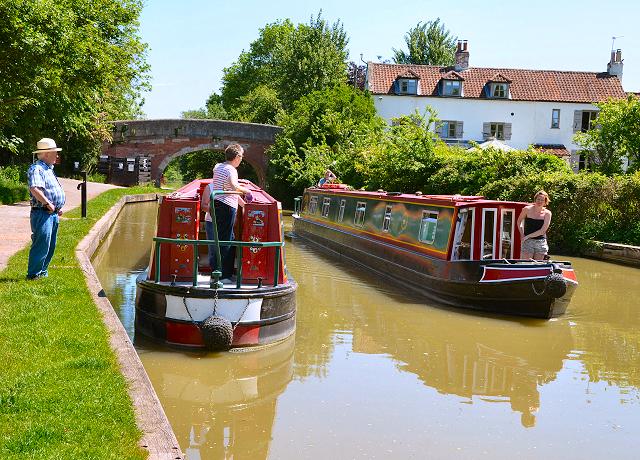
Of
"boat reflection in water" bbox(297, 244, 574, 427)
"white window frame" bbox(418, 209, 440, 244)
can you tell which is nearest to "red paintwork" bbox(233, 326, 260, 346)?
"boat reflection in water" bbox(297, 244, 574, 427)

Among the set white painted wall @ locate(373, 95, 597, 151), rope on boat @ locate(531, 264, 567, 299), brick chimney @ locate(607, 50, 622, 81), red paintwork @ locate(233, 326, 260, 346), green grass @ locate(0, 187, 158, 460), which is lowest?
red paintwork @ locate(233, 326, 260, 346)

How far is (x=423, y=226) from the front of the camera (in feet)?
38.2

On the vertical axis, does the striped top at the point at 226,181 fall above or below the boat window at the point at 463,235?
above

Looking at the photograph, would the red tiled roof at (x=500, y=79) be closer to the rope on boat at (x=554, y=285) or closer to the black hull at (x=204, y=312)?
the rope on boat at (x=554, y=285)

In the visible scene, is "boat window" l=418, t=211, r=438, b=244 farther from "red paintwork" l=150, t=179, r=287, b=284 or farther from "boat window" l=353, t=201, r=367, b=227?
"red paintwork" l=150, t=179, r=287, b=284

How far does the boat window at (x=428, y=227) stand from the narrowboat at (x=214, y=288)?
12.6 feet

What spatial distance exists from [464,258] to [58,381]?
7.01 m

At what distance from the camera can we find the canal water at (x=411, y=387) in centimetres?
500

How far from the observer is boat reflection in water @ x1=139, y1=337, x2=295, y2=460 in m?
4.86

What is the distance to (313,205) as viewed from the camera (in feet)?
64.8

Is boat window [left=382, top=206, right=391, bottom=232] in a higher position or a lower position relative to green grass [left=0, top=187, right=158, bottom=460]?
higher

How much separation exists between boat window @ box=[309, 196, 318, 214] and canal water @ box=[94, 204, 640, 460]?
9.32m

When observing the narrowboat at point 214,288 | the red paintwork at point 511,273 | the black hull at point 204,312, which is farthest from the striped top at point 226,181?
the red paintwork at point 511,273

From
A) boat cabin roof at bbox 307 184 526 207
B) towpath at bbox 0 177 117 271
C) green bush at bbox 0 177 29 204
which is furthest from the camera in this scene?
green bush at bbox 0 177 29 204
